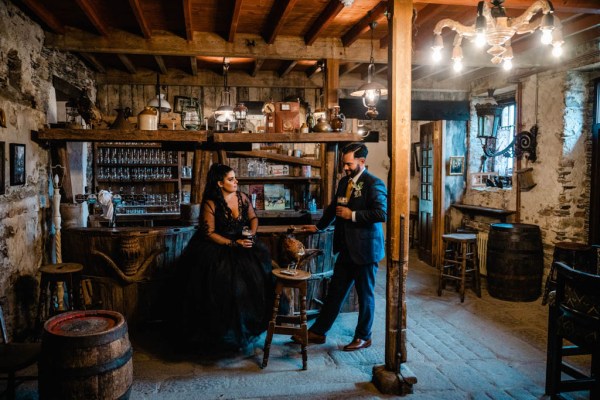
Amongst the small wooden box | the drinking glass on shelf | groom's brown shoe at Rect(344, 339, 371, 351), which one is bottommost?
groom's brown shoe at Rect(344, 339, 371, 351)

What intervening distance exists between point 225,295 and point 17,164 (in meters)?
2.53

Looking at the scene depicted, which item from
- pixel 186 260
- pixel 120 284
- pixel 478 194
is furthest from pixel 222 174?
pixel 478 194

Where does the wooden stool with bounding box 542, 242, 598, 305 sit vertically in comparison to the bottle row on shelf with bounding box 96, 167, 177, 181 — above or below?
below

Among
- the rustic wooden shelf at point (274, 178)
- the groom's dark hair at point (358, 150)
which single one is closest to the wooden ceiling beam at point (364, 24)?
the groom's dark hair at point (358, 150)

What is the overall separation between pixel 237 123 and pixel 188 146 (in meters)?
0.66

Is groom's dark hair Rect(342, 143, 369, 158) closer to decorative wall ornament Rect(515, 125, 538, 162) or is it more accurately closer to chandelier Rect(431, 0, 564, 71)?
chandelier Rect(431, 0, 564, 71)

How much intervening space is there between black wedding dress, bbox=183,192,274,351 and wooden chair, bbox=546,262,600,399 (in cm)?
223

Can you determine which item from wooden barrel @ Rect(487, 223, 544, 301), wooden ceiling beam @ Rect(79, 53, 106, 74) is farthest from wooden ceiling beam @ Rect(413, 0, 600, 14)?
wooden ceiling beam @ Rect(79, 53, 106, 74)

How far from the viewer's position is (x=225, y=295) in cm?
376

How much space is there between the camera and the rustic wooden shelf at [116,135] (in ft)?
15.8

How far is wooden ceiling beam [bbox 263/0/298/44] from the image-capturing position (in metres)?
4.49

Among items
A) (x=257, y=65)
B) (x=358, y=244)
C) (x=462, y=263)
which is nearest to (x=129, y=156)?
(x=257, y=65)

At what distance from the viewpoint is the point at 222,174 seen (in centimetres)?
414

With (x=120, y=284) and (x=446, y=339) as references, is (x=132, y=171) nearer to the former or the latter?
(x=120, y=284)
